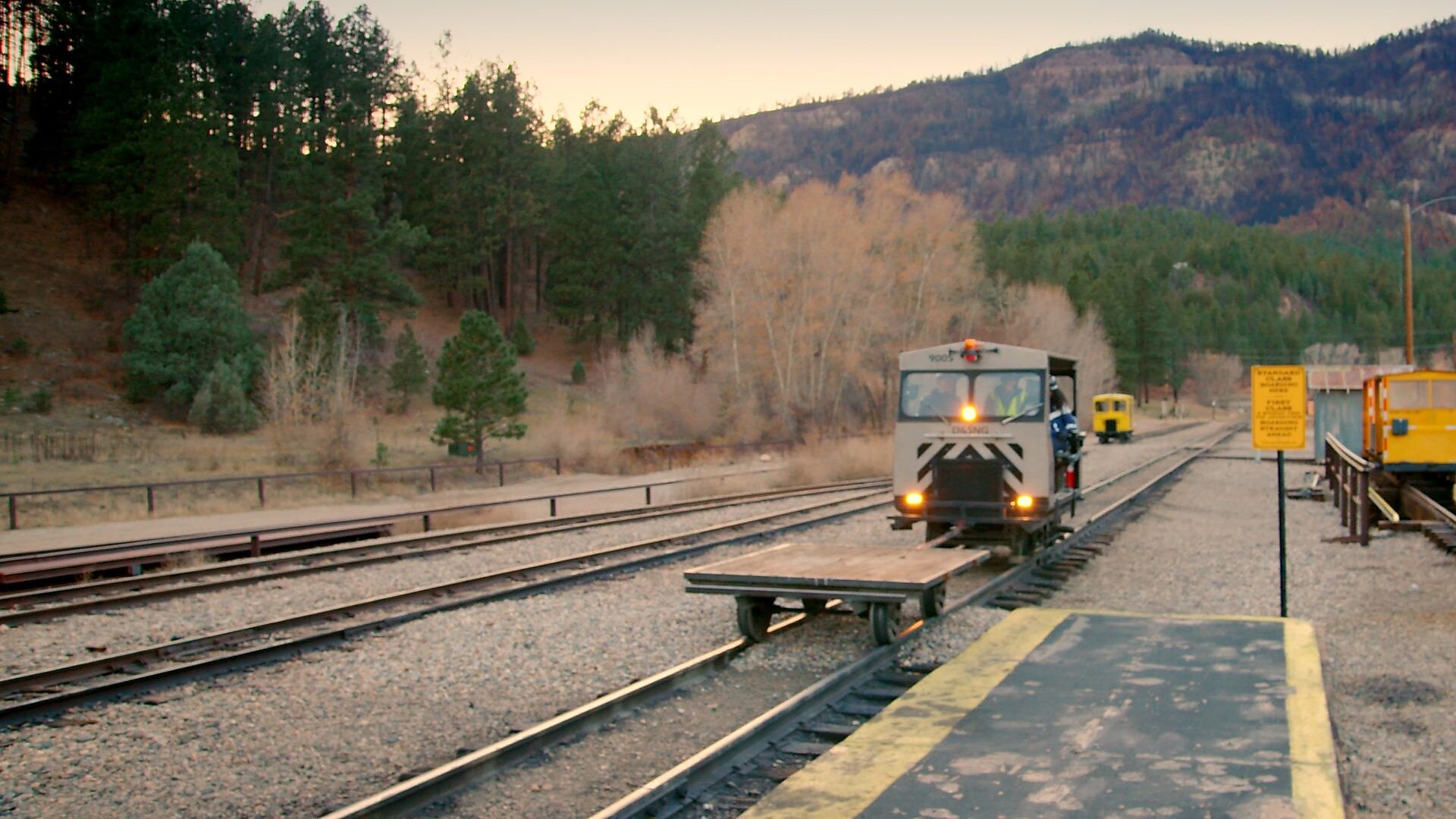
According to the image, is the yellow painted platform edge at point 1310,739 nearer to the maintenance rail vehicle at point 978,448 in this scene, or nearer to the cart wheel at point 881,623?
the cart wheel at point 881,623

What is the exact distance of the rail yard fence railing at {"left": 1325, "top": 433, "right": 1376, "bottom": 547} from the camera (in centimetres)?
1762

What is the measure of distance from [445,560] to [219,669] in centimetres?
683

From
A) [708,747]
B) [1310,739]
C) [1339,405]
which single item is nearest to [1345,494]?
[1339,405]

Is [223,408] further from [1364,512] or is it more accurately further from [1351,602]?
[1351,602]

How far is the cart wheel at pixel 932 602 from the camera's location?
10.3 metres

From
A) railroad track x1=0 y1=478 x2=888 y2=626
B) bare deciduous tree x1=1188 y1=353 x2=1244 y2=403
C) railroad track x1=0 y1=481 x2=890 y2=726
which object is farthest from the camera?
bare deciduous tree x1=1188 y1=353 x2=1244 y2=403

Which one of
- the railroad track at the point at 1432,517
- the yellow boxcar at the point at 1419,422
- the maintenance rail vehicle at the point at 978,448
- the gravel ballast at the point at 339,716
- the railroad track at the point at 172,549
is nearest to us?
the gravel ballast at the point at 339,716

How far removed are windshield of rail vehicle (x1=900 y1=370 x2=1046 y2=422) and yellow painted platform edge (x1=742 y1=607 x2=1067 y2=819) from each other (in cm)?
500

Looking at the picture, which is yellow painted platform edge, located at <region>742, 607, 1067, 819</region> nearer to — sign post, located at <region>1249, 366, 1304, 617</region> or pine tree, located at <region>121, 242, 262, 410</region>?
sign post, located at <region>1249, 366, 1304, 617</region>

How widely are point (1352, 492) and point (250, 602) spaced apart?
1730 centimetres

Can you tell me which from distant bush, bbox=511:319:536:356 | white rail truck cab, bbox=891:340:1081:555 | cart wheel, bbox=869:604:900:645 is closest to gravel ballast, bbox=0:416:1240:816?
cart wheel, bbox=869:604:900:645

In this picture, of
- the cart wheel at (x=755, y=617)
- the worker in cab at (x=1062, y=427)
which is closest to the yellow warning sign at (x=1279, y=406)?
the worker in cab at (x=1062, y=427)

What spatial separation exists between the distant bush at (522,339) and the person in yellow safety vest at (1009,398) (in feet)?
197

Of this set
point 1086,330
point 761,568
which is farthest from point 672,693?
point 1086,330
